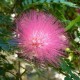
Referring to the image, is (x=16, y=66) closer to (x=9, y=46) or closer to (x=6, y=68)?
(x=6, y=68)

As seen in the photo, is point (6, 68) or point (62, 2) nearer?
point (62, 2)

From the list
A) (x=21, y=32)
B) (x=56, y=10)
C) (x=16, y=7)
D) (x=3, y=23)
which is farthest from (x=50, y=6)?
(x=21, y=32)

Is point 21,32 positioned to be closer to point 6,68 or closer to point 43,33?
point 43,33

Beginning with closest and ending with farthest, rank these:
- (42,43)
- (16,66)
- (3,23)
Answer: (42,43)
(3,23)
(16,66)

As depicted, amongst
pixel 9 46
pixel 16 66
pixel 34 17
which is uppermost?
pixel 34 17

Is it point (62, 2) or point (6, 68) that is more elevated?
point (62, 2)

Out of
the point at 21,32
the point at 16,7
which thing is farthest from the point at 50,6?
the point at 21,32

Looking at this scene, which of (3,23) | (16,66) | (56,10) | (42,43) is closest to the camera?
(42,43)
